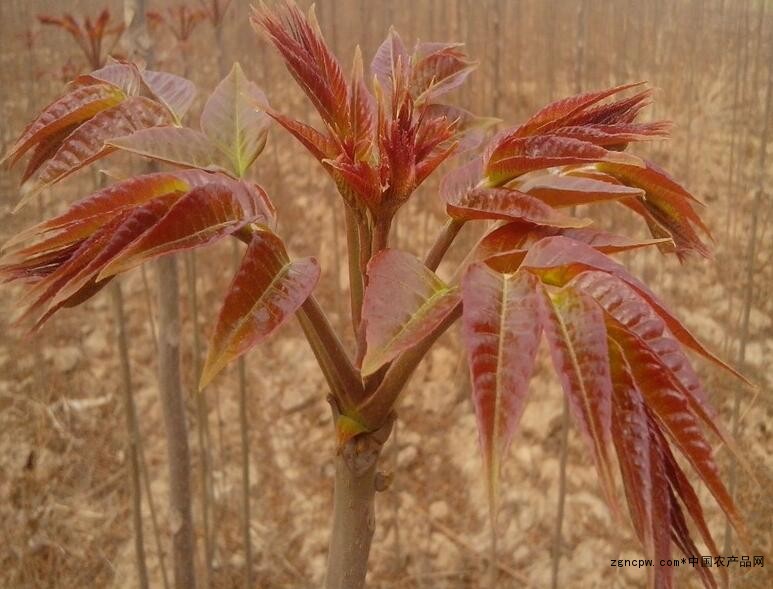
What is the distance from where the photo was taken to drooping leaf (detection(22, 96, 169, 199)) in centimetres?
50

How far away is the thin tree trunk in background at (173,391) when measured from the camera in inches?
42.1

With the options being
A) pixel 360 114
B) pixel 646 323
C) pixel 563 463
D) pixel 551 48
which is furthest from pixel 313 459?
pixel 646 323

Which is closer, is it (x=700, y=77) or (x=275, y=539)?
(x=275, y=539)

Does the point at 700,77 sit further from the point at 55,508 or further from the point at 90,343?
the point at 55,508

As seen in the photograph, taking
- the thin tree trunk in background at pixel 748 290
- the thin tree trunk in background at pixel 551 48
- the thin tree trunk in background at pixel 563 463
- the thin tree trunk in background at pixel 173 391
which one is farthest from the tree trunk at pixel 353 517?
the thin tree trunk in background at pixel 551 48

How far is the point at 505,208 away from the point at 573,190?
5 centimetres

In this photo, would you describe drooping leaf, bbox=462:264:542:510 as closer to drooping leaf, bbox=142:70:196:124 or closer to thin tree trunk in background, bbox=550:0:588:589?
drooping leaf, bbox=142:70:196:124

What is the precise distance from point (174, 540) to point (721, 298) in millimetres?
2810

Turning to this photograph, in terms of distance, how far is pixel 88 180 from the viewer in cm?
432

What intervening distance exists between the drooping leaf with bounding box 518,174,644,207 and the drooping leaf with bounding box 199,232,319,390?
0.16m

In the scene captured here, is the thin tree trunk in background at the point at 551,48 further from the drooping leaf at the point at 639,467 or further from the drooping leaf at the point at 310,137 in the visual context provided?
the drooping leaf at the point at 639,467

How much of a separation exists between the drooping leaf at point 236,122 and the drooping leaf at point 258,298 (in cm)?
14

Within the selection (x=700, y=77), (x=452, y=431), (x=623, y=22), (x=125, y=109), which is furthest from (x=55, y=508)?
(x=700, y=77)

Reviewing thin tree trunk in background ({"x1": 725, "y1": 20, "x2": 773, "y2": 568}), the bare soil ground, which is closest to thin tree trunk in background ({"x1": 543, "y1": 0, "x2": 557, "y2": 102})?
the bare soil ground
